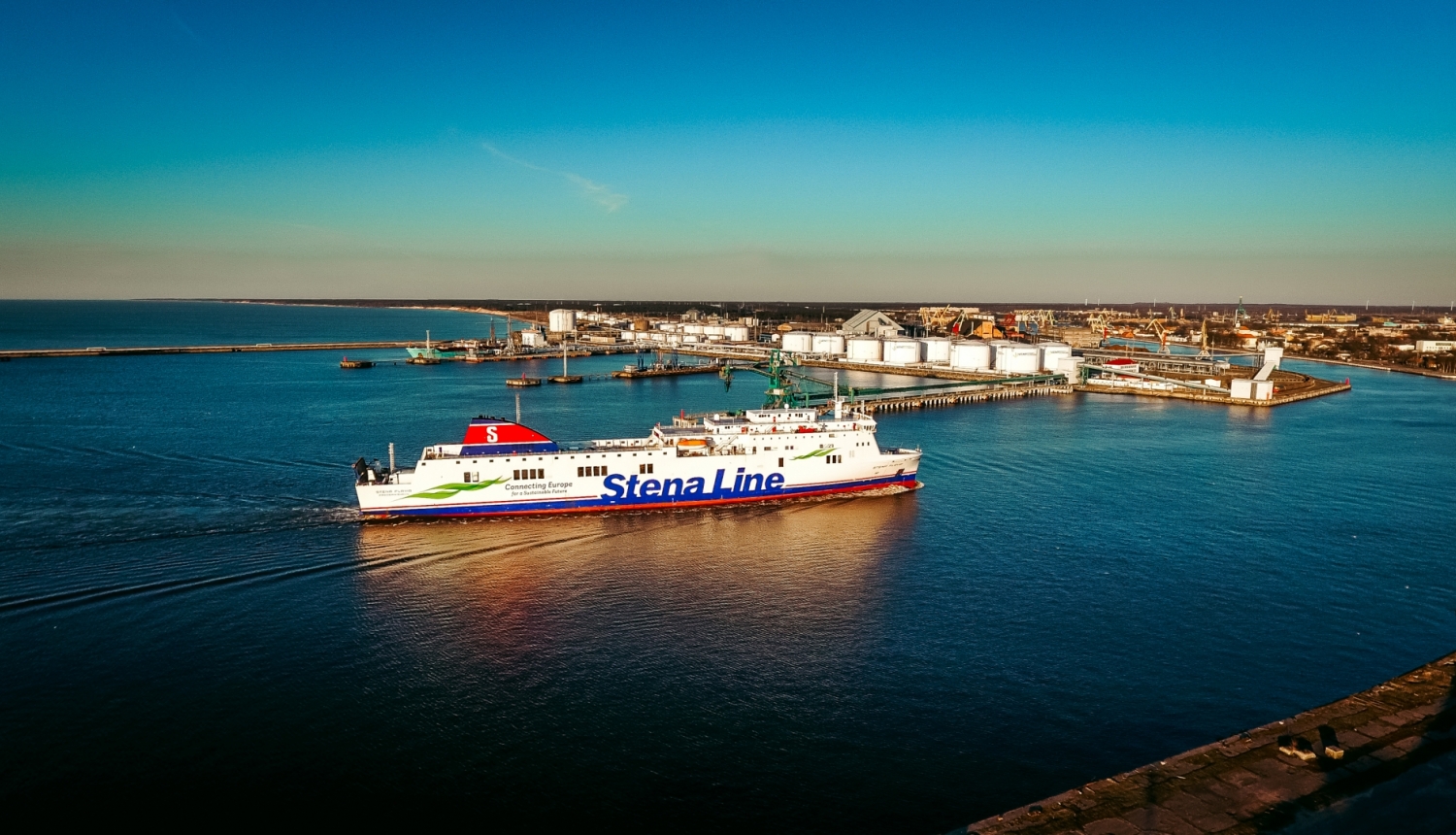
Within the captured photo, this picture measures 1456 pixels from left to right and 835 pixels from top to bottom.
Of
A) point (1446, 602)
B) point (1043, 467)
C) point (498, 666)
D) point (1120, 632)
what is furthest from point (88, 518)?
point (1446, 602)

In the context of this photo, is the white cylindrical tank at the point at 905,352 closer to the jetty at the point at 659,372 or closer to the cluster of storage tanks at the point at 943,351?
the cluster of storage tanks at the point at 943,351

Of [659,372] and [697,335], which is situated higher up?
[697,335]

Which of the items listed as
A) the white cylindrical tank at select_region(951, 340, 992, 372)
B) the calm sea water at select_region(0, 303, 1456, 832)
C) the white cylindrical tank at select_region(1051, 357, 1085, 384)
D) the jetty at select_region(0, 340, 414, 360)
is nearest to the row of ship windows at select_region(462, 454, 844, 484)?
the calm sea water at select_region(0, 303, 1456, 832)

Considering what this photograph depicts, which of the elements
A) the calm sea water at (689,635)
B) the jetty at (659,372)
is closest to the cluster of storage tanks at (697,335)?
the jetty at (659,372)

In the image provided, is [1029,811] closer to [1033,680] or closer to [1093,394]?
[1033,680]

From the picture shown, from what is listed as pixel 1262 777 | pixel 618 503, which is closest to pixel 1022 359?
pixel 618 503

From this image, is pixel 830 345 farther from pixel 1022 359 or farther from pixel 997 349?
pixel 1022 359
